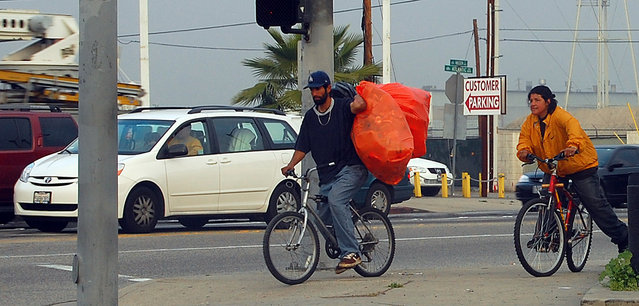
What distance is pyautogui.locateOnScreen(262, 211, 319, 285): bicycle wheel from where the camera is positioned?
9.25m

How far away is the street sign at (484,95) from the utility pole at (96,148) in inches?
1064

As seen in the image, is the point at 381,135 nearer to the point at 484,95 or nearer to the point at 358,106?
the point at 358,106

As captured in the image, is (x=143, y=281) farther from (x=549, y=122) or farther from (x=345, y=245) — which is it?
(x=549, y=122)

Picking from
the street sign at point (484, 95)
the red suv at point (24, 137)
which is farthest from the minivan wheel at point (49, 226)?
the street sign at point (484, 95)

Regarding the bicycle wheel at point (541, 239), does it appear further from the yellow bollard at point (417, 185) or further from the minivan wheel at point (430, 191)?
the minivan wheel at point (430, 191)

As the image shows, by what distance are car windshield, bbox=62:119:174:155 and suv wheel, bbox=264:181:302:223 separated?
1.90 meters

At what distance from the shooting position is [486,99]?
3266cm

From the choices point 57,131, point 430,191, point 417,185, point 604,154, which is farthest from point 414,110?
point 430,191

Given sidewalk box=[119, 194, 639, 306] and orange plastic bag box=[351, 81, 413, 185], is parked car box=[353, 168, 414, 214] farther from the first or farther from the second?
orange plastic bag box=[351, 81, 413, 185]

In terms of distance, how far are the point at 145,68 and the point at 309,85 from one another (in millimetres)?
21543

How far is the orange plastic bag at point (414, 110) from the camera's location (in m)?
10.0

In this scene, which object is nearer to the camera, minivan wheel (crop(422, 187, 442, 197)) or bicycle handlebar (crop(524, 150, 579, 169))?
bicycle handlebar (crop(524, 150, 579, 169))

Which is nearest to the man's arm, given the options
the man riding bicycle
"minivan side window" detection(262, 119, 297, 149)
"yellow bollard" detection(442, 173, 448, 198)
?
the man riding bicycle

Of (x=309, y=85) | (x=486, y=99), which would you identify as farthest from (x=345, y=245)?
(x=486, y=99)
